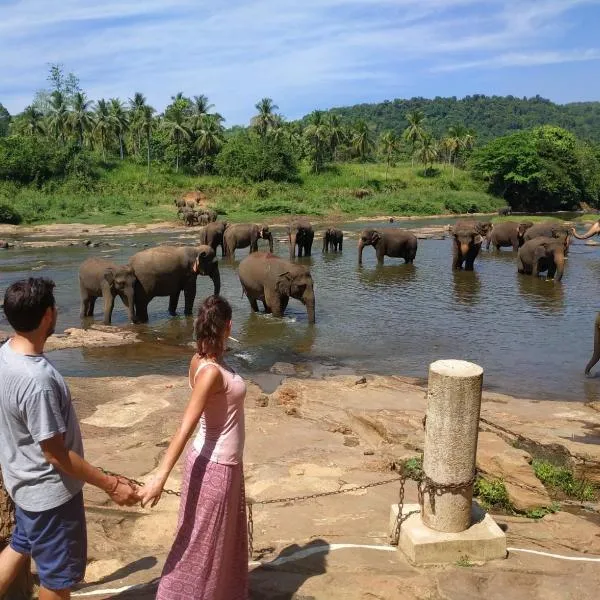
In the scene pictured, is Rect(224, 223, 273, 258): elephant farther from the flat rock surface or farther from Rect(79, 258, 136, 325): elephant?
the flat rock surface

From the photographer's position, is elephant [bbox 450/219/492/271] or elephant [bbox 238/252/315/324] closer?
elephant [bbox 238/252/315/324]

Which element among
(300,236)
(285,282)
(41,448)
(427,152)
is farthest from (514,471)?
(427,152)

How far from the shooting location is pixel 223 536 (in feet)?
11.9

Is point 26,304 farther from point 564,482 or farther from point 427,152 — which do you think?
point 427,152

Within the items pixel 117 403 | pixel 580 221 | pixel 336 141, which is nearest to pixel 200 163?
pixel 336 141

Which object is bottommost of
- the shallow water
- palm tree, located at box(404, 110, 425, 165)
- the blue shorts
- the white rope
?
the shallow water

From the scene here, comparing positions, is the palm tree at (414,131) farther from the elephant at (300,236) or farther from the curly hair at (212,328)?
the curly hair at (212,328)

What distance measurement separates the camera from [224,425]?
360 centimetres

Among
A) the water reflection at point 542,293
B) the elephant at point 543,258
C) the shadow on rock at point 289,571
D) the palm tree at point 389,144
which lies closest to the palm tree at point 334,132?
the palm tree at point 389,144

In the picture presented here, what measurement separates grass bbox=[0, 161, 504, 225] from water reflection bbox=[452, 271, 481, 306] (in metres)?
27.9

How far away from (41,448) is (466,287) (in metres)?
19.8

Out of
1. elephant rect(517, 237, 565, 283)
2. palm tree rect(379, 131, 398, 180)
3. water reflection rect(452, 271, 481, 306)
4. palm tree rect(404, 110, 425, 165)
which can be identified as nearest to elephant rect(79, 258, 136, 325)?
water reflection rect(452, 271, 481, 306)

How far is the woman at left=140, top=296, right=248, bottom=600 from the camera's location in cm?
358

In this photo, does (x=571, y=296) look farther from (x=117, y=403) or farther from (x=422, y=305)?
(x=117, y=403)
